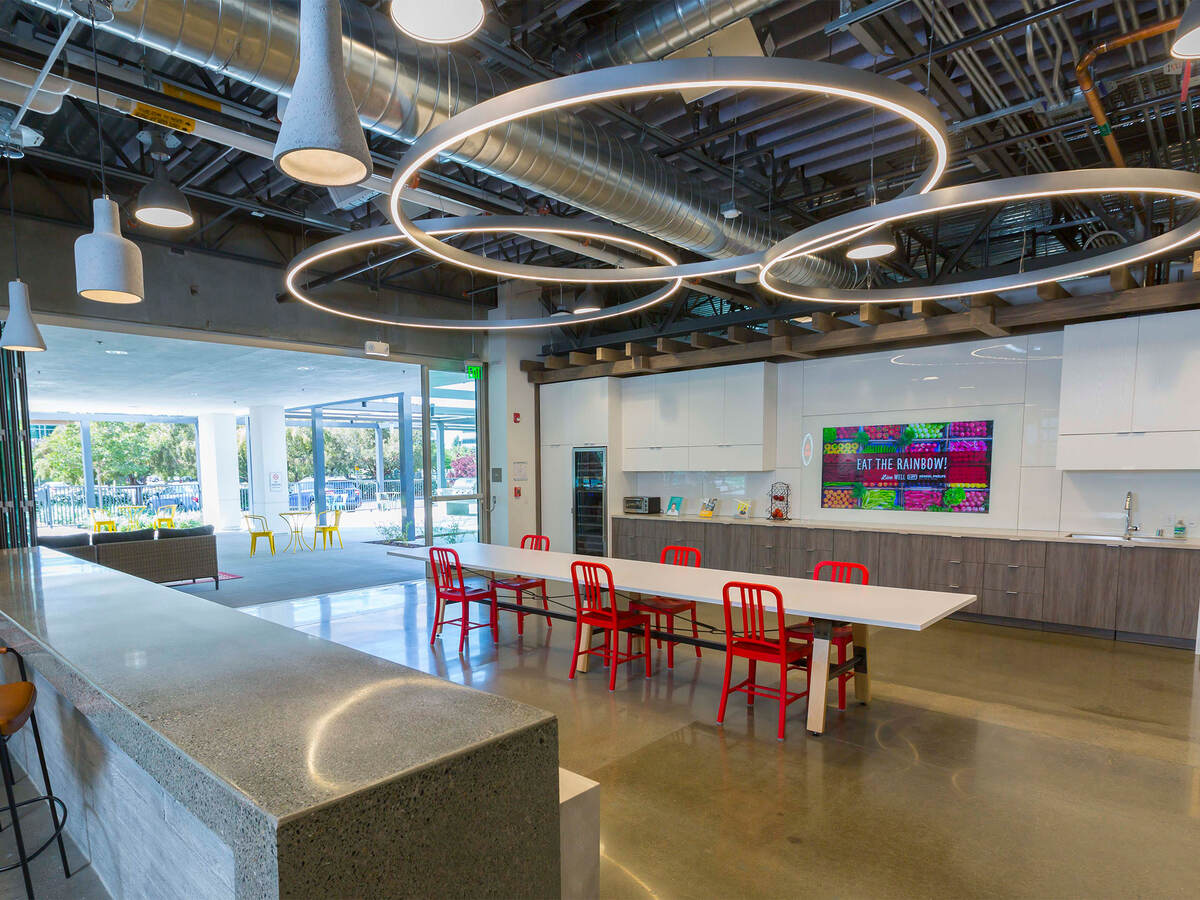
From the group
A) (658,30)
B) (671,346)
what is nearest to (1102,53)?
(658,30)

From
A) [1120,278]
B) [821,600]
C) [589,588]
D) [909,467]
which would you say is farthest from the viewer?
[909,467]

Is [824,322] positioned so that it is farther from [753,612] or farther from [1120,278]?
[753,612]

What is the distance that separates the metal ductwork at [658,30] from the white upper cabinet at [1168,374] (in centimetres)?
465

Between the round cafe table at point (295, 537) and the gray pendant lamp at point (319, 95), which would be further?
the round cafe table at point (295, 537)

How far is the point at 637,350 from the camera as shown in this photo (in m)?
8.16

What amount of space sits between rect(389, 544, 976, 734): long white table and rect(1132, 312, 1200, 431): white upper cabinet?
266 cm

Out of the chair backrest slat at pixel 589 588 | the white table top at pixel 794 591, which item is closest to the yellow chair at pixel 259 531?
the white table top at pixel 794 591

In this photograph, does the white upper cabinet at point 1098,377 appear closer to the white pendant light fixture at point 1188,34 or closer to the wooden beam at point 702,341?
the wooden beam at point 702,341

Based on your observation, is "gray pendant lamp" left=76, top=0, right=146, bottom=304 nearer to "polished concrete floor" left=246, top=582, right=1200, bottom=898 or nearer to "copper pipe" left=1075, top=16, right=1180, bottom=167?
"polished concrete floor" left=246, top=582, right=1200, bottom=898

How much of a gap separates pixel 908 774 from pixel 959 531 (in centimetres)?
363

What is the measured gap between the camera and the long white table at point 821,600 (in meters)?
3.58

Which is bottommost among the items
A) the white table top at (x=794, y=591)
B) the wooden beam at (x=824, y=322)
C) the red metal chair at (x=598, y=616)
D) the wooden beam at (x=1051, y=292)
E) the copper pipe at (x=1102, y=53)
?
Result: the red metal chair at (x=598, y=616)

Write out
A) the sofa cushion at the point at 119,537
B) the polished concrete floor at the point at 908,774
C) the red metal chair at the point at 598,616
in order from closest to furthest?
the polished concrete floor at the point at 908,774
the red metal chair at the point at 598,616
the sofa cushion at the point at 119,537

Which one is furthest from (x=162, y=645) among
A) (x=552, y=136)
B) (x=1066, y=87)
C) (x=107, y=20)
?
(x=1066, y=87)
